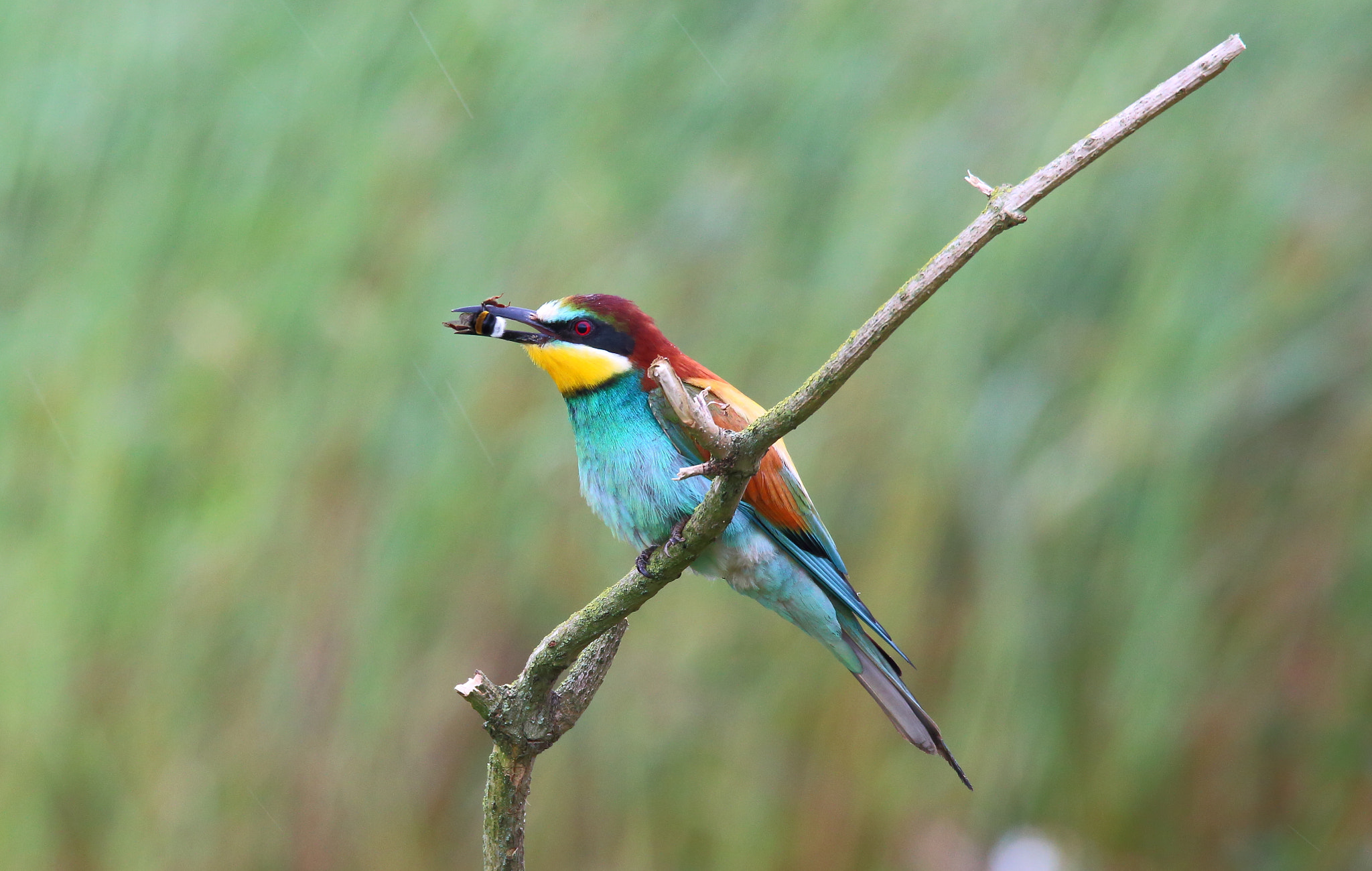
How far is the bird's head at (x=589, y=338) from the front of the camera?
62.5 inches

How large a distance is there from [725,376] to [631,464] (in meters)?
0.99

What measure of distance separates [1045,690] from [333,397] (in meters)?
1.76

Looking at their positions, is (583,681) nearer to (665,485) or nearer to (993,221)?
(665,485)

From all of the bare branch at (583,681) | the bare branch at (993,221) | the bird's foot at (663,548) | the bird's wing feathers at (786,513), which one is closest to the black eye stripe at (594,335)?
the bird's wing feathers at (786,513)

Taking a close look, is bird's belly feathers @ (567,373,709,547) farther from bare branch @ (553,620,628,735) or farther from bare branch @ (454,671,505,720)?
bare branch @ (454,671,505,720)

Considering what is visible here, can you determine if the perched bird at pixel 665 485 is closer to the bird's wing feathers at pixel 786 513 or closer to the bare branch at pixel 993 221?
the bird's wing feathers at pixel 786 513

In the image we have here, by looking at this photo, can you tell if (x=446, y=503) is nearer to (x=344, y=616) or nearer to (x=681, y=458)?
(x=344, y=616)

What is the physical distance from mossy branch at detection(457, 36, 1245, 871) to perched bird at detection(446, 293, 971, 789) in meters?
0.22

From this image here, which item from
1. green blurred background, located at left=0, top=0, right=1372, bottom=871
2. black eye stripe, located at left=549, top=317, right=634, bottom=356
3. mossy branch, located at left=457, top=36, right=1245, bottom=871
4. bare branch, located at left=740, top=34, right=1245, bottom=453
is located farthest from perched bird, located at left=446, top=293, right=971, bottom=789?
green blurred background, located at left=0, top=0, right=1372, bottom=871

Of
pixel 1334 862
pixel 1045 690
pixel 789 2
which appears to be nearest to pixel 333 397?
pixel 789 2

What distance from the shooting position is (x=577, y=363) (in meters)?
1.63

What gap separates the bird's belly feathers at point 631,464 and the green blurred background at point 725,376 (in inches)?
34.7

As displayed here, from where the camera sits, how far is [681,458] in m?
1.65

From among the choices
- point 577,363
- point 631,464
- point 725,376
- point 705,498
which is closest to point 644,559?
point 631,464
